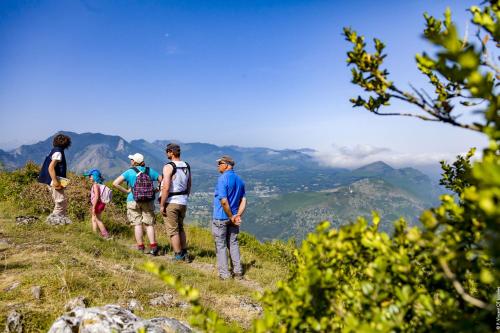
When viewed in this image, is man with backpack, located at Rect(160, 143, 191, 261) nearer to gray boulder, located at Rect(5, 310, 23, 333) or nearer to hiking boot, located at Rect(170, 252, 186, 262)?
hiking boot, located at Rect(170, 252, 186, 262)

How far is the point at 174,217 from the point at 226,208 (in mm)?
1912

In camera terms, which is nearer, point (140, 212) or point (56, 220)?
point (140, 212)

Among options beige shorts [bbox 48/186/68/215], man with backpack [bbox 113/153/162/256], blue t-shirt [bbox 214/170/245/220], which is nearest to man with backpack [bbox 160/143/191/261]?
man with backpack [bbox 113/153/162/256]

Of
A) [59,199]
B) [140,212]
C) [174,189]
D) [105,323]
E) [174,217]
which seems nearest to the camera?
[105,323]

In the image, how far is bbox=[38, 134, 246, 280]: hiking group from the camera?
27.6 ft

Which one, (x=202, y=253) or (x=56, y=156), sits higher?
(x=56, y=156)

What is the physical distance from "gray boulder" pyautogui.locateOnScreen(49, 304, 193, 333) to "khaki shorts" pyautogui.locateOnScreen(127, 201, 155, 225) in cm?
588

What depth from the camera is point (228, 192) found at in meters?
8.23

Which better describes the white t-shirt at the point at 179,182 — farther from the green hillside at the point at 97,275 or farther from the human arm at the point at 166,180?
the green hillside at the point at 97,275

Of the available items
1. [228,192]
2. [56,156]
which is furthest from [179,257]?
[56,156]

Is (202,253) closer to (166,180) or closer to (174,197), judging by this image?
(174,197)

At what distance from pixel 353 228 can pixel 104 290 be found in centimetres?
545

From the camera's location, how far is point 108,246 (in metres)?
9.67

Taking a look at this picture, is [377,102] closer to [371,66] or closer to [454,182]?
[371,66]
